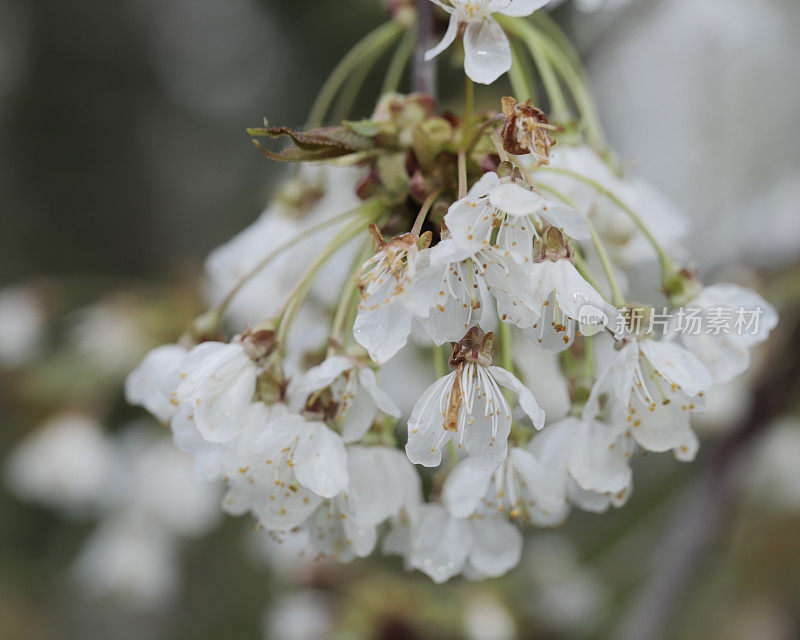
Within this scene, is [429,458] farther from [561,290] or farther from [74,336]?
[74,336]

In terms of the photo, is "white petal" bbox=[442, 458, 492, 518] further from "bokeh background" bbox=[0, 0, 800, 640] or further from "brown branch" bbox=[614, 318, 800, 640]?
"brown branch" bbox=[614, 318, 800, 640]

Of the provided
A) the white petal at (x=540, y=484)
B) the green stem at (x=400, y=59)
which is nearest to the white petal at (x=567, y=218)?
the white petal at (x=540, y=484)

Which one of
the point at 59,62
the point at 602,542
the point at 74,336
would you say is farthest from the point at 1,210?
the point at 602,542

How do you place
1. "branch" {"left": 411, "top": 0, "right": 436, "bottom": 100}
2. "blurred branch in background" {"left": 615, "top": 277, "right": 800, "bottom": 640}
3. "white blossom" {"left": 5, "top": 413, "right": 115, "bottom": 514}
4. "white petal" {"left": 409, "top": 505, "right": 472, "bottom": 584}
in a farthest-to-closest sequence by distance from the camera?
"white blossom" {"left": 5, "top": 413, "right": 115, "bottom": 514} < "blurred branch in background" {"left": 615, "top": 277, "right": 800, "bottom": 640} < "branch" {"left": 411, "top": 0, "right": 436, "bottom": 100} < "white petal" {"left": 409, "top": 505, "right": 472, "bottom": 584}

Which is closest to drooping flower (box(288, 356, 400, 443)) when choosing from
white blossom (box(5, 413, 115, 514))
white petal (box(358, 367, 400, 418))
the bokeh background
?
white petal (box(358, 367, 400, 418))

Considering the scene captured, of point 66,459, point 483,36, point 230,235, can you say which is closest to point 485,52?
point 483,36

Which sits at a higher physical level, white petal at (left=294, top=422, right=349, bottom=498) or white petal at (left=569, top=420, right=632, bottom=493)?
white petal at (left=294, top=422, right=349, bottom=498)
